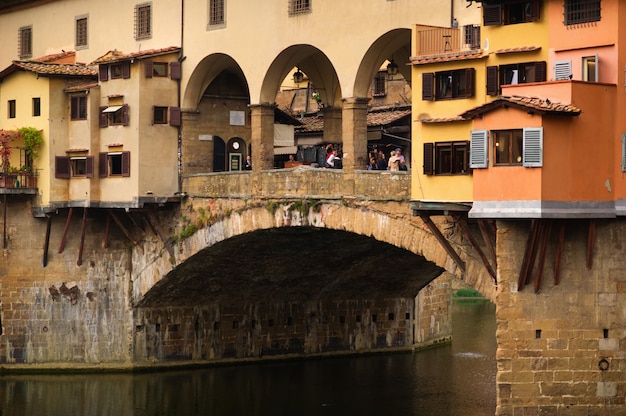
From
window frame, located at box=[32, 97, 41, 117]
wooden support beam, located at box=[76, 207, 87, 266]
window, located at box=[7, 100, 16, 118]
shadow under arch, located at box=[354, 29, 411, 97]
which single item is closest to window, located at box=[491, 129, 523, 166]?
shadow under arch, located at box=[354, 29, 411, 97]

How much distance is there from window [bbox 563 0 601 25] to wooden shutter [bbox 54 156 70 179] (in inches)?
822

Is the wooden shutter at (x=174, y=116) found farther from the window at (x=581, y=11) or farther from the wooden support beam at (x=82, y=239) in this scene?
the window at (x=581, y=11)

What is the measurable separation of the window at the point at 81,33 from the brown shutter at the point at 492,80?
21291 mm

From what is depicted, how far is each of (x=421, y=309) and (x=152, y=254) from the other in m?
11.3

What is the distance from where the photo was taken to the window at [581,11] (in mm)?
30984

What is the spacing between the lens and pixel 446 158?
3369 centimetres

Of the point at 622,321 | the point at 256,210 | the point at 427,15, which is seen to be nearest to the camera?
the point at 622,321

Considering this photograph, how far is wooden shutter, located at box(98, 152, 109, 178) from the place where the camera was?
47094mm

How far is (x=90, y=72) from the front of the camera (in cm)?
4825

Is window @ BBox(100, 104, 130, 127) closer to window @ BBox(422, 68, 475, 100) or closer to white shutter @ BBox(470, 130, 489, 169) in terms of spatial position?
window @ BBox(422, 68, 475, 100)

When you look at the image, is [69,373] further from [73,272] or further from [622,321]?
[622,321]

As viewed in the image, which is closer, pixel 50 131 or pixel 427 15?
pixel 427 15

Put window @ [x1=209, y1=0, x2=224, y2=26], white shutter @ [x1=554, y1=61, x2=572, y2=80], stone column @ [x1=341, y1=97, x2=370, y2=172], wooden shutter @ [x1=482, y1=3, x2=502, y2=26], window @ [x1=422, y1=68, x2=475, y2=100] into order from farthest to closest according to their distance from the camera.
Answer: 1. window @ [x1=209, y1=0, x2=224, y2=26]
2. stone column @ [x1=341, y1=97, x2=370, y2=172]
3. window @ [x1=422, y1=68, x2=475, y2=100]
4. wooden shutter @ [x1=482, y1=3, x2=502, y2=26]
5. white shutter @ [x1=554, y1=61, x2=572, y2=80]

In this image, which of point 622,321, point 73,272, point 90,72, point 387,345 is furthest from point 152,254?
point 622,321
